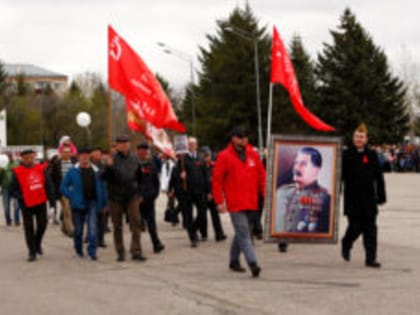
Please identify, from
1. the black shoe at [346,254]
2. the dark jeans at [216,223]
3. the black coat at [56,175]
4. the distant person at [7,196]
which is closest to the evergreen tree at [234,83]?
the distant person at [7,196]

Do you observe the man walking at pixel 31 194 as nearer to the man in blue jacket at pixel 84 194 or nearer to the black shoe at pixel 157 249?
the man in blue jacket at pixel 84 194

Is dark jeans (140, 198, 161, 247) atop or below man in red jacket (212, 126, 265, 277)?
below

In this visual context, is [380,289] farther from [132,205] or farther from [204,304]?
[132,205]

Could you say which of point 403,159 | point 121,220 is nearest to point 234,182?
point 121,220

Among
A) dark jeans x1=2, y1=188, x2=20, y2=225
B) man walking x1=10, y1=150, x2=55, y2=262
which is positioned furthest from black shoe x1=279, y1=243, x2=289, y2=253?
dark jeans x1=2, y1=188, x2=20, y2=225

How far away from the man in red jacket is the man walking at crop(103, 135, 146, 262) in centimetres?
208

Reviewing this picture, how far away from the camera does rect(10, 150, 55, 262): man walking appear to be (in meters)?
12.8

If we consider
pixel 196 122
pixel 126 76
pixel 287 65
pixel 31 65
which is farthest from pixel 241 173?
pixel 31 65

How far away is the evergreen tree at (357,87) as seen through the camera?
62438mm

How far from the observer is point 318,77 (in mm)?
65250

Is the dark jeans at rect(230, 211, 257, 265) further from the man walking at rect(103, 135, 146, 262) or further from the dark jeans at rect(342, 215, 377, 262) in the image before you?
the man walking at rect(103, 135, 146, 262)

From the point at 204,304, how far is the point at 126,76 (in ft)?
29.5

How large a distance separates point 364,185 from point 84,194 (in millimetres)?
4162

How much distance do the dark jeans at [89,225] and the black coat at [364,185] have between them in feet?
12.3
